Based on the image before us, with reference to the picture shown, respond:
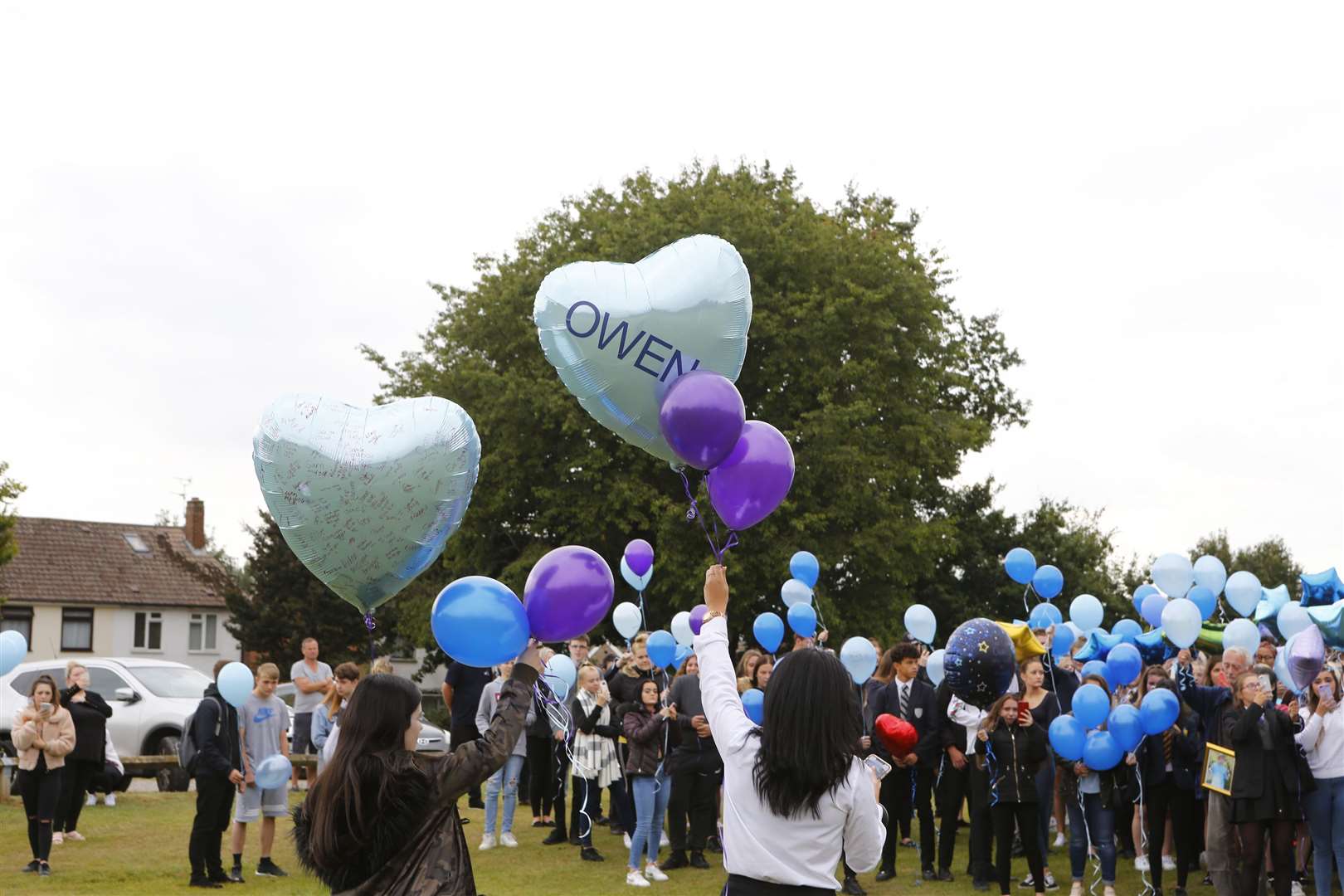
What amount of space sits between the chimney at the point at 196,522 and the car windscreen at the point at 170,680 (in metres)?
31.3

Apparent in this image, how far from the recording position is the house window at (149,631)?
42.5 meters

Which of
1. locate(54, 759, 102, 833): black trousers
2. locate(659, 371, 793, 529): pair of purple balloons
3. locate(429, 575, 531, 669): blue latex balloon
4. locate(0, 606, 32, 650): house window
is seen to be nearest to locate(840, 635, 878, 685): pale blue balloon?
locate(659, 371, 793, 529): pair of purple balloons

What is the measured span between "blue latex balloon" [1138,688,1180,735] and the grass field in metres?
1.66

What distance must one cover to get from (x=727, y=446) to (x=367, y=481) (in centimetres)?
160

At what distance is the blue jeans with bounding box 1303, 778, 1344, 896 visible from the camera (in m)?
9.00

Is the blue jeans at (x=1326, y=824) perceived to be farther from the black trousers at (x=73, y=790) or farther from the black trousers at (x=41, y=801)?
the black trousers at (x=73, y=790)

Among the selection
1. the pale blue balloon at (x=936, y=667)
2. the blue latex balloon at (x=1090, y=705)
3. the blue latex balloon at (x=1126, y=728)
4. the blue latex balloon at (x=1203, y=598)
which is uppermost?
the blue latex balloon at (x=1203, y=598)

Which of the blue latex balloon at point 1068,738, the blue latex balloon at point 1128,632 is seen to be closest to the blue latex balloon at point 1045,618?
the blue latex balloon at point 1128,632

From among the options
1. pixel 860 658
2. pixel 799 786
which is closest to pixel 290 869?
pixel 860 658

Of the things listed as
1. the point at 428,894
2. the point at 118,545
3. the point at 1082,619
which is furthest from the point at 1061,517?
the point at 428,894

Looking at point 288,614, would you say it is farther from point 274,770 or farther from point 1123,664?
point 1123,664

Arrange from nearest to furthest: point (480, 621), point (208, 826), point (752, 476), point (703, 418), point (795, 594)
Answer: point (480, 621)
point (703, 418)
point (752, 476)
point (208, 826)
point (795, 594)

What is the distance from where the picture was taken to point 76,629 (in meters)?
41.3

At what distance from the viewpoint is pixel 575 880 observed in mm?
10438
